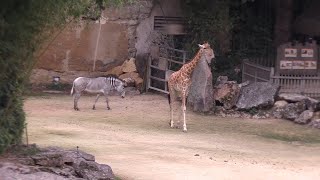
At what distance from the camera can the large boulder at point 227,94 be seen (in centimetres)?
1595

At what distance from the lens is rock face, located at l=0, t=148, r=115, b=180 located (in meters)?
7.38

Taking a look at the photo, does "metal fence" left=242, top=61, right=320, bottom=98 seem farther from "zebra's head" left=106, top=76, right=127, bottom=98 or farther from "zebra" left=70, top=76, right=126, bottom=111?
"zebra" left=70, top=76, right=126, bottom=111

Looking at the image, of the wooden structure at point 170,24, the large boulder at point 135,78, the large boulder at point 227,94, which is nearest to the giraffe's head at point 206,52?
the large boulder at point 227,94

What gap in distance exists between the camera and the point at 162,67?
18.4 metres

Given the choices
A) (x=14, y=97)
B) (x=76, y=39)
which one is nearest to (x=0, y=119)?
(x=14, y=97)

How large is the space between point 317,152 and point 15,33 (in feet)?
21.9

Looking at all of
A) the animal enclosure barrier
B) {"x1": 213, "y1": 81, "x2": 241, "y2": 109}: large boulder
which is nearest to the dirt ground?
{"x1": 213, "y1": 81, "x2": 241, "y2": 109}: large boulder

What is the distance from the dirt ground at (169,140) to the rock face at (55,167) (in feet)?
2.14

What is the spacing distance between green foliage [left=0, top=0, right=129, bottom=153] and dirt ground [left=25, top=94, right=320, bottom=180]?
167 centimetres

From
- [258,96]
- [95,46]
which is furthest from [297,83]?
[95,46]

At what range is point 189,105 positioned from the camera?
1628cm

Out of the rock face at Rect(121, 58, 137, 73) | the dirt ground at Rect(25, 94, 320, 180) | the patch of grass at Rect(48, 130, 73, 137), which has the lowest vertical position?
the dirt ground at Rect(25, 94, 320, 180)

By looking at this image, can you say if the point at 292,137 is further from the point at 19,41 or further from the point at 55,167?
the point at 19,41

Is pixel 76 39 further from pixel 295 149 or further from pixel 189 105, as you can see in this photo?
pixel 295 149
